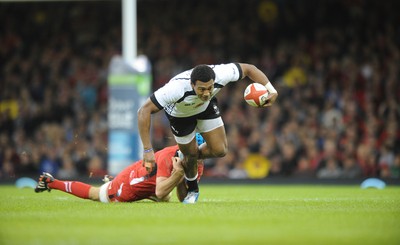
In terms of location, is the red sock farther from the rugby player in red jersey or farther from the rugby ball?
the rugby ball

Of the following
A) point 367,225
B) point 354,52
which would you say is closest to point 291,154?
point 354,52

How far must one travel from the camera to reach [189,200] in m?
11.0

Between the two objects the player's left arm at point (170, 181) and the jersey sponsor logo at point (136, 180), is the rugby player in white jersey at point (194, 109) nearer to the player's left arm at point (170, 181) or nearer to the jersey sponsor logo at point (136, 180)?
the player's left arm at point (170, 181)

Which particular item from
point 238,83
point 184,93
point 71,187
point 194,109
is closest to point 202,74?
point 184,93

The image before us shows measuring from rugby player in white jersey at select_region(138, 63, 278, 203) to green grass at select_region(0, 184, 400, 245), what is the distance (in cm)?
71

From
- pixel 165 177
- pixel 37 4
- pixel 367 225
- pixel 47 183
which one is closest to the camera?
pixel 367 225

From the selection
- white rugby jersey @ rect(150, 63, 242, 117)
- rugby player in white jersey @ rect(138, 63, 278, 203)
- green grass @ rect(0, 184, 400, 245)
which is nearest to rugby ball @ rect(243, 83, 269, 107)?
rugby player in white jersey @ rect(138, 63, 278, 203)

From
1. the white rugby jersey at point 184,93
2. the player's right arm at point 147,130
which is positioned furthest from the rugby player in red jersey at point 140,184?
the white rugby jersey at point 184,93

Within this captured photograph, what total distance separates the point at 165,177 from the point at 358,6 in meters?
14.1

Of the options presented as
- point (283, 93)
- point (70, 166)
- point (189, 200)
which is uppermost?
point (189, 200)

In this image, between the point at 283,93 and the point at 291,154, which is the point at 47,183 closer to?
the point at 291,154

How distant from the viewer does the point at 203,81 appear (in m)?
9.88

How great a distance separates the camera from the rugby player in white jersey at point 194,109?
33.0ft

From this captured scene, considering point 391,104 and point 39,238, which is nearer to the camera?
point 39,238
